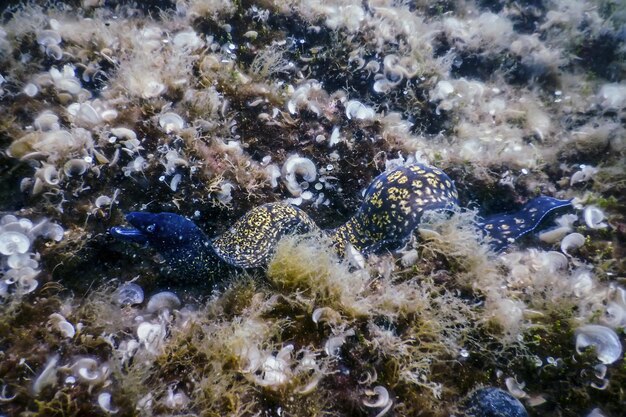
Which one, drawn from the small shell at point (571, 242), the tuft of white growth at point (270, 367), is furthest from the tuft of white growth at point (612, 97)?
the tuft of white growth at point (270, 367)

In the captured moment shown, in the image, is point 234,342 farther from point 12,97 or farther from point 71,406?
point 12,97

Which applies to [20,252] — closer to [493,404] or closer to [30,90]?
[30,90]

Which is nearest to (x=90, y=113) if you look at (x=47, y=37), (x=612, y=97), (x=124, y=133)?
(x=124, y=133)

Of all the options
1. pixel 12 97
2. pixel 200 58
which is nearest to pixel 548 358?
pixel 200 58

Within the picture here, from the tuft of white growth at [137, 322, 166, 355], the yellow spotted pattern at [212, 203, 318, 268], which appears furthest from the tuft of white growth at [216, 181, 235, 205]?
the tuft of white growth at [137, 322, 166, 355]

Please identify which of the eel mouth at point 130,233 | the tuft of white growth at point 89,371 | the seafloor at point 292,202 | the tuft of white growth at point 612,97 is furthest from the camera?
the tuft of white growth at point 612,97

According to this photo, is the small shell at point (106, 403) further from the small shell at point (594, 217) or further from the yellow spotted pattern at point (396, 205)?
the small shell at point (594, 217)
